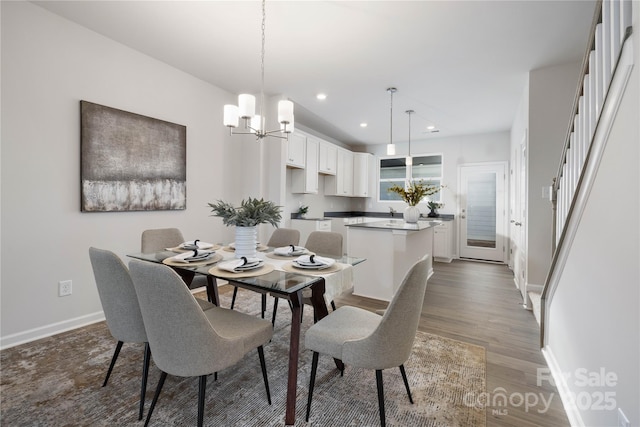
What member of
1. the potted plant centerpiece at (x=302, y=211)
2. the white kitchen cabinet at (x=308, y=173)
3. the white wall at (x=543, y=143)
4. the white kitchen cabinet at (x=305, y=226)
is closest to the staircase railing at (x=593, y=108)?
the white wall at (x=543, y=143)

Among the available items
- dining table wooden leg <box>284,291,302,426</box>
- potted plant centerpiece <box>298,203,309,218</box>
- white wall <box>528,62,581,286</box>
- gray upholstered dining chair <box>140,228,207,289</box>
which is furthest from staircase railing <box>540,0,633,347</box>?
potted plant centerpiece <box>298,203,309,218</box>

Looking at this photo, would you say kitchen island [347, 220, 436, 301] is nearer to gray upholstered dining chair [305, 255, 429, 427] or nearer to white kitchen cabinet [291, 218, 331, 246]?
white kitchen cabinet [291, 218, 331, 246]

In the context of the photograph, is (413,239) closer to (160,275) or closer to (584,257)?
(584,257)

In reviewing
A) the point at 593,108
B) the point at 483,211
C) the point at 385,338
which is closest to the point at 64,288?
the point at 385,338

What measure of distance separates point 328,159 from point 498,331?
154 inches

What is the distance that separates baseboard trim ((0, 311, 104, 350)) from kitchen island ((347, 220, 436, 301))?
2704 mm

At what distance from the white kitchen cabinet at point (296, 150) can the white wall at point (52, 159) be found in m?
1.80

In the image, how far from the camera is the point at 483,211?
600 cm

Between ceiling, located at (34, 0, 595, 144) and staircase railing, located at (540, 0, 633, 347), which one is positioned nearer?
staircase railing, located at (540, 0, 633, 347)

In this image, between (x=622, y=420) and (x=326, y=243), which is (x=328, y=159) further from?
(x=622, y=420)

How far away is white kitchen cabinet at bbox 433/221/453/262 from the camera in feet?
19.4

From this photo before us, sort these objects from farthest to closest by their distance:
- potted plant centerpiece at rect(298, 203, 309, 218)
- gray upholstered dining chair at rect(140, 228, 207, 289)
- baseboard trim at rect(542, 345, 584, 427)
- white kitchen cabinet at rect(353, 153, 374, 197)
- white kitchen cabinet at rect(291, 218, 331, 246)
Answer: white kitchen cabinet at rect(353, 153, 374, 197) → potted plant centerpiece at rect(298, 203, 309, 218) → white kitchen cabinet at rect(291, 218, 331, 246) → gray upholstered dining chair at rect(140, 228, 207, 289) → baseboard trim at rect(542, 345, 584, 427)

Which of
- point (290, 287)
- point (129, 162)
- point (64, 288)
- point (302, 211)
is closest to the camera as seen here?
point (290, 287)

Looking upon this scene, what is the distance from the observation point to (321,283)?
183 centimetres
